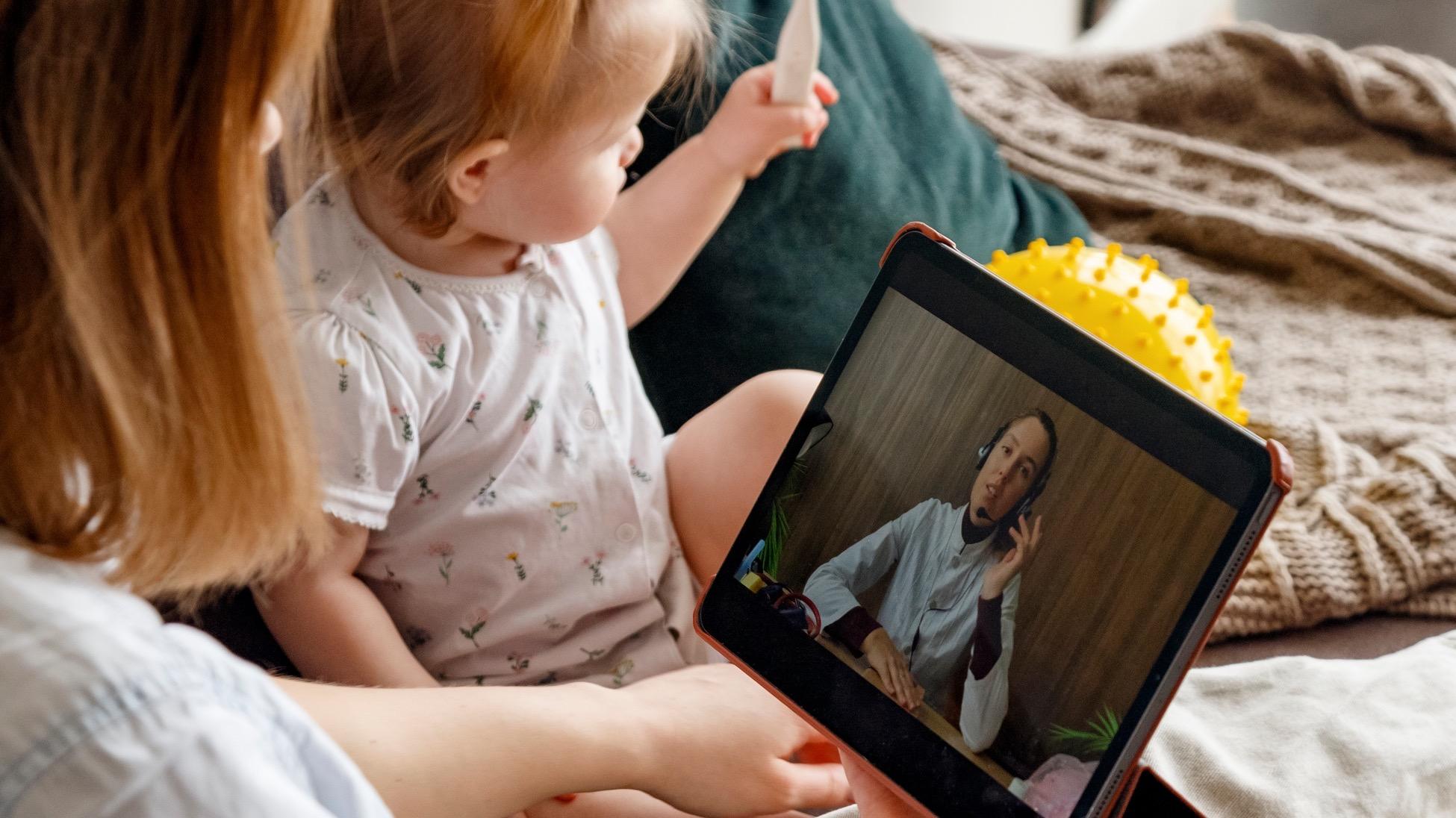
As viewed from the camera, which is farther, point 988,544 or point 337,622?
point 337,622

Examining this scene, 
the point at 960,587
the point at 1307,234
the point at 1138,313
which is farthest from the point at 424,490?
the point at 1307,234

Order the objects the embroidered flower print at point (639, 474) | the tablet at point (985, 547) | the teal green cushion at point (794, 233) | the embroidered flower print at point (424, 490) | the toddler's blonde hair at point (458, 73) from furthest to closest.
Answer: the teal green cushion at point (794, 233) < the embroidered flower print at point (639, 474) < the embroidered flower print at point (424, 490) < the toddler's blonde hair at point (458, 73) < the tablet at point (985, 547)

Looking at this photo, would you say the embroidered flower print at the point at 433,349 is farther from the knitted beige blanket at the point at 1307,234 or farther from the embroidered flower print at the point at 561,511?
the knitted beige blanket at the point at 1307,234

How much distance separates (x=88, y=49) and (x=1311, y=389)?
1004 mm

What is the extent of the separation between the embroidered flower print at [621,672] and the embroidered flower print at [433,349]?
0.81 ft

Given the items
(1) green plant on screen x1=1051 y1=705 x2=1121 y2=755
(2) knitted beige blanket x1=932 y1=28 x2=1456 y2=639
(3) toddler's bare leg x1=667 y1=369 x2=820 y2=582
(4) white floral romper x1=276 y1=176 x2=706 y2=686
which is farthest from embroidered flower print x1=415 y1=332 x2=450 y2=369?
(2) knitted beige blanket x1=932 y1=28 x2=1456 y2=639

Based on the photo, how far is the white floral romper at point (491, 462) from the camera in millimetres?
701

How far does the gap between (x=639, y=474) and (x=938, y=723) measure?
0.37 metres

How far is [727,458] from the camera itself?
85 centimetres

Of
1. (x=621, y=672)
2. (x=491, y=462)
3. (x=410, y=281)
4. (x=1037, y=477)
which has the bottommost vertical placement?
(x=621, y=672)

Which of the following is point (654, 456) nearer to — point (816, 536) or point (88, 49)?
point (816, 536)

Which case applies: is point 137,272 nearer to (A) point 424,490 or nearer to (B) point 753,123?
(A) point 424,490

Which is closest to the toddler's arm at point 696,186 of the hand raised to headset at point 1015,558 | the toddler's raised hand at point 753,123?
the toddler's raised hand at point 753,123

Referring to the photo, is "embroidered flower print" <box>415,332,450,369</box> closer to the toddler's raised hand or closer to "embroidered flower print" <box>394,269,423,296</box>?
"embroidered flower print" <box>394,269,423,296</box>
